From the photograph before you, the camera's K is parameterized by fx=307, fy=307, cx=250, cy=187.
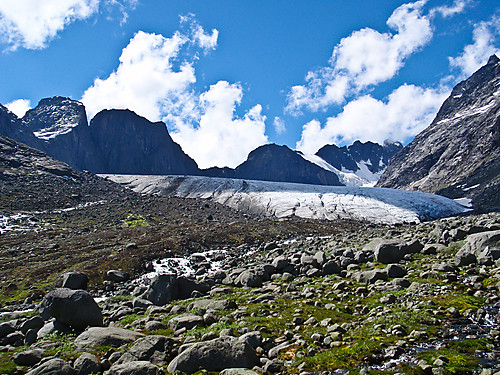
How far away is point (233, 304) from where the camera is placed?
1688 cm

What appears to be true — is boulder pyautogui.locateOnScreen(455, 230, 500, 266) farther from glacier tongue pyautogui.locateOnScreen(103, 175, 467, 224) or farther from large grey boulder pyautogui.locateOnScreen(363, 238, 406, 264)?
glacier tongue pyautogui.locateOnScreen(103, 175, 467, 224)

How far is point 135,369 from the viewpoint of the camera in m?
9.20

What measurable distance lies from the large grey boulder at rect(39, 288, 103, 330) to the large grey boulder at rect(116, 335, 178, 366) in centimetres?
575

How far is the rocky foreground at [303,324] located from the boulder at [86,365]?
0.12ft

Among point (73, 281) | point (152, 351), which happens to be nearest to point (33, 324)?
point (152, 351)

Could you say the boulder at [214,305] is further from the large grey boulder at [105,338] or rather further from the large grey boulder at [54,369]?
the large grey boulder at [54,369]

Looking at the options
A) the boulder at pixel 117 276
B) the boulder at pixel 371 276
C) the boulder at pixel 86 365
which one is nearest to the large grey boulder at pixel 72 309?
the boulder at pixel 86 365

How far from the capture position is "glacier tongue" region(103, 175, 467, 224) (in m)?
94.6

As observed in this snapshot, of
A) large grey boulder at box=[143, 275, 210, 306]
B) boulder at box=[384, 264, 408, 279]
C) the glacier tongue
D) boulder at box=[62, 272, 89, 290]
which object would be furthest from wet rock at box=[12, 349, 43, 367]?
the glacier tongue

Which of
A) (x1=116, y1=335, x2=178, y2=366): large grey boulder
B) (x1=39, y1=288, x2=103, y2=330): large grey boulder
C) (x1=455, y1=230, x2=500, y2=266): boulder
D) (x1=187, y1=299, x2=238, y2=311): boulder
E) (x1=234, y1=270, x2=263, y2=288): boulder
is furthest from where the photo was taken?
(x1=234, y1=270, x2=263, y2=288): boulder

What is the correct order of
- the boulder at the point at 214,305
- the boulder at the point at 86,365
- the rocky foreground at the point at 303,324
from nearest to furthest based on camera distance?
the rocky foreground at the point at 303,324, the boulder at the point at 86,365, the boulder at the point at 214,305

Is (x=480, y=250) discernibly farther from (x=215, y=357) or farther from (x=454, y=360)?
(x=215, y=357)

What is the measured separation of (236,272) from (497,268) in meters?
17.6

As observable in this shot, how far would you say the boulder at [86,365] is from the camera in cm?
968
